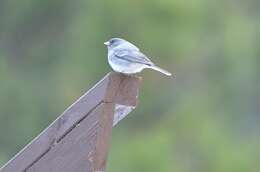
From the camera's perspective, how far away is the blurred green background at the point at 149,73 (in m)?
8.07

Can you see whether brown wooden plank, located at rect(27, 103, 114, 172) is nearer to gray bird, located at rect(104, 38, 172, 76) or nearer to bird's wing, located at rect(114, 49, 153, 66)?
gray bird, located at rect(104, 38, 172, 76)

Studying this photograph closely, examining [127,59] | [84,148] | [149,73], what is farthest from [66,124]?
[149,73]

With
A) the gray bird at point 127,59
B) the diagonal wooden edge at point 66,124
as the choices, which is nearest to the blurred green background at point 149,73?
the gray bird at point 127,59

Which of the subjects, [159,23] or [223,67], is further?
[223,67]

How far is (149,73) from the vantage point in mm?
8297

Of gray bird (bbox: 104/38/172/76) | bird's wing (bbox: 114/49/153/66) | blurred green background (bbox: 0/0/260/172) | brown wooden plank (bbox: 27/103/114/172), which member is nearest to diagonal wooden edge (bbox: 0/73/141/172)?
brown wooden plank (bbox: 27/103/114/172)

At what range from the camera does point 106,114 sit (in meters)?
2.10

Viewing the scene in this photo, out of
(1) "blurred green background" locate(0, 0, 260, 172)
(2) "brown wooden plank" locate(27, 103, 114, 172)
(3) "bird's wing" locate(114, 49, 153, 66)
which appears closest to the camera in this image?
(2) "brown wooden plank" locate(27, 103, 114, 172)

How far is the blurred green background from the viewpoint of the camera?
807cm

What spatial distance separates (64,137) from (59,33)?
276 inches

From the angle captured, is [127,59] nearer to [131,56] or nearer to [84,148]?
[131,56]

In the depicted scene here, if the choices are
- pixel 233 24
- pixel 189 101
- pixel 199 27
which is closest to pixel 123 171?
pixel 189 101

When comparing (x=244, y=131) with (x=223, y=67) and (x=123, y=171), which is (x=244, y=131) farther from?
(x=123, y=171)

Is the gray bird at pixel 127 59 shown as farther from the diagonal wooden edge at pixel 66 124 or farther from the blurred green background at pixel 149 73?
the blurred green background at pixel 149 73
